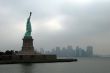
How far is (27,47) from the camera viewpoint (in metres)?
58.7

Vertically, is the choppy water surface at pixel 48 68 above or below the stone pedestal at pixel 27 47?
below

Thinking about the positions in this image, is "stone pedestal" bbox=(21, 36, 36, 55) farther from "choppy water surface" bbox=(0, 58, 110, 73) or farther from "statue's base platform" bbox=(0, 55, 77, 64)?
"choppy water surface" bbox=(0, 58, 110, 73)

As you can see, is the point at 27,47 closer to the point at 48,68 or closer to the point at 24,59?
the point at 24,59

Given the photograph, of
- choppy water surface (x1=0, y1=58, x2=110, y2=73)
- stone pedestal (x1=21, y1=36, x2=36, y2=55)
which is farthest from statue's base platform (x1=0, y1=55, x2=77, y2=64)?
choppy water surface (x1=0, y1=58, x2=110, y2=73)

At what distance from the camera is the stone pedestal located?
5881 cm

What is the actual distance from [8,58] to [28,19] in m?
8.29

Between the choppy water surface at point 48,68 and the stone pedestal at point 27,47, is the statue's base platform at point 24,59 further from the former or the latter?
the choppy water surface at point 48,68

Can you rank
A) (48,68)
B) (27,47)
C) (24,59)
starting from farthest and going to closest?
(24,59) < (27,47) < (48,68)

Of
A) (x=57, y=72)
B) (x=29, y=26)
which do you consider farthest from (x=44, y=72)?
(x=29, y=26)

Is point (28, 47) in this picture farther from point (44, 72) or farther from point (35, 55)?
point (44, 72)

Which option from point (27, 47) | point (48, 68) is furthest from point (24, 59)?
point (48, 68)

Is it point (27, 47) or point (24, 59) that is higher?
point (27, 47)

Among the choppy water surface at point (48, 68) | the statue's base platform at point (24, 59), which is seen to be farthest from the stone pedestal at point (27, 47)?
the choppy water surface at point (48, 68)

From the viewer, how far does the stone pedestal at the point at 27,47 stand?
58812mm
